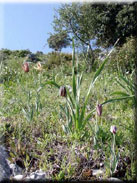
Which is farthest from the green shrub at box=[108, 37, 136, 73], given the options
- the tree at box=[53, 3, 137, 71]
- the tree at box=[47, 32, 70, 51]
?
the tree at box=[47, 32, 70, 51]

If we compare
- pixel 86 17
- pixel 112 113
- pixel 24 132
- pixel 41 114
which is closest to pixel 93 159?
pixel 24 132

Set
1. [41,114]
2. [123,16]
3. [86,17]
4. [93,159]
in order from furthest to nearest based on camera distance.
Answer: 1. [123,16]
2. [86,17]
3. [41,114]
4. [93,159]

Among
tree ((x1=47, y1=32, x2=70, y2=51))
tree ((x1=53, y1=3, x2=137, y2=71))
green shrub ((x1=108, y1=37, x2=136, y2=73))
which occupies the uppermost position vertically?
tree ((x1=53, y1=3, x2=137, y2=71))

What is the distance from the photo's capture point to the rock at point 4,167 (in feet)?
2.83

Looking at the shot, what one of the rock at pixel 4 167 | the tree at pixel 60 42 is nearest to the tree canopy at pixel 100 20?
the tree at pixel 60 42

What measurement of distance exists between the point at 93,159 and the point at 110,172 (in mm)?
137

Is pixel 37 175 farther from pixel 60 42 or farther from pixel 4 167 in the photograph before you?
pixel 60 42

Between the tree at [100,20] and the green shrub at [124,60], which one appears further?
the tree at [100,20]

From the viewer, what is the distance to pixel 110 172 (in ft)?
2.93

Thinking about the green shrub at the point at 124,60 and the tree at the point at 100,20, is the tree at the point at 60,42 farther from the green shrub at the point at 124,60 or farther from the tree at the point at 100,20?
the green shrub at the point at 124,60

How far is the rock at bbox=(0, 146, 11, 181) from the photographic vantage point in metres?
0.86

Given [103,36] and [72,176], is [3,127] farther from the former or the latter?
[103,36]

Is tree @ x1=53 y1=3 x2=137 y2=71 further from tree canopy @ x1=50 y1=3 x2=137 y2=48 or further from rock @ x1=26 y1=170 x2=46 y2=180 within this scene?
rock @ x1=26 y1=170 x2=46 y2=180

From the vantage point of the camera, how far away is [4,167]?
3.00 feet
